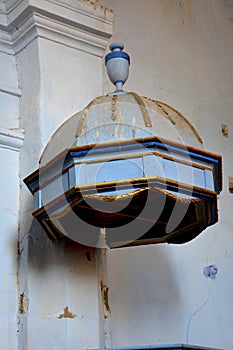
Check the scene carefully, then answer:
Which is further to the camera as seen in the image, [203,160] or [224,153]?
[224,153]

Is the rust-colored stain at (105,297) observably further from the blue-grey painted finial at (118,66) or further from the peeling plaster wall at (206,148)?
the blue-grey painted finial at (118,66)

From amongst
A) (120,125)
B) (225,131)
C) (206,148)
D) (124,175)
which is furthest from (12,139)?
(225,131)

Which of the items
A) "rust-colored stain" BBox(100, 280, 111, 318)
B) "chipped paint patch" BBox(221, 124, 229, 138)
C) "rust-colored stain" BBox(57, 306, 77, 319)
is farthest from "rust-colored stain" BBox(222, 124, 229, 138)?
"rust-colored stain" BBox(57, 306, 77, 319)

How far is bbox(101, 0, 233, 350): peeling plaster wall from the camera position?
3.07m

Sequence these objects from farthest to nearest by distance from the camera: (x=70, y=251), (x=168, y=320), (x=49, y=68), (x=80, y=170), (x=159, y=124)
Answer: (x=168, y=320) → (x=49, y=68) → (x=70, y=251) → (x=159, y=124) → (x=80, y=170)

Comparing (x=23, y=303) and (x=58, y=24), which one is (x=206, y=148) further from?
(x=23, y=303)

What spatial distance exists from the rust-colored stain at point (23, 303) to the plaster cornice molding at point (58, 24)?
1038 mm

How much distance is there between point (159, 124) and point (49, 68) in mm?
688

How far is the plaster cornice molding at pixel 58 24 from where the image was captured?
2.93m

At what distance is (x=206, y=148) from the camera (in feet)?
11.9

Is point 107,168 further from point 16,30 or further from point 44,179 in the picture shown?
point 16,30

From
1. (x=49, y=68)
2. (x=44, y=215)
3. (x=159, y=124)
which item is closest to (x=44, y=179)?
A: (x=44, y=215)

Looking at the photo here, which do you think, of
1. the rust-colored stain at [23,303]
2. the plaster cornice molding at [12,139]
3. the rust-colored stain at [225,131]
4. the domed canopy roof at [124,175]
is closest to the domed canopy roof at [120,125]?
the domed canopy roof at [124,175]

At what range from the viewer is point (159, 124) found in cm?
244
